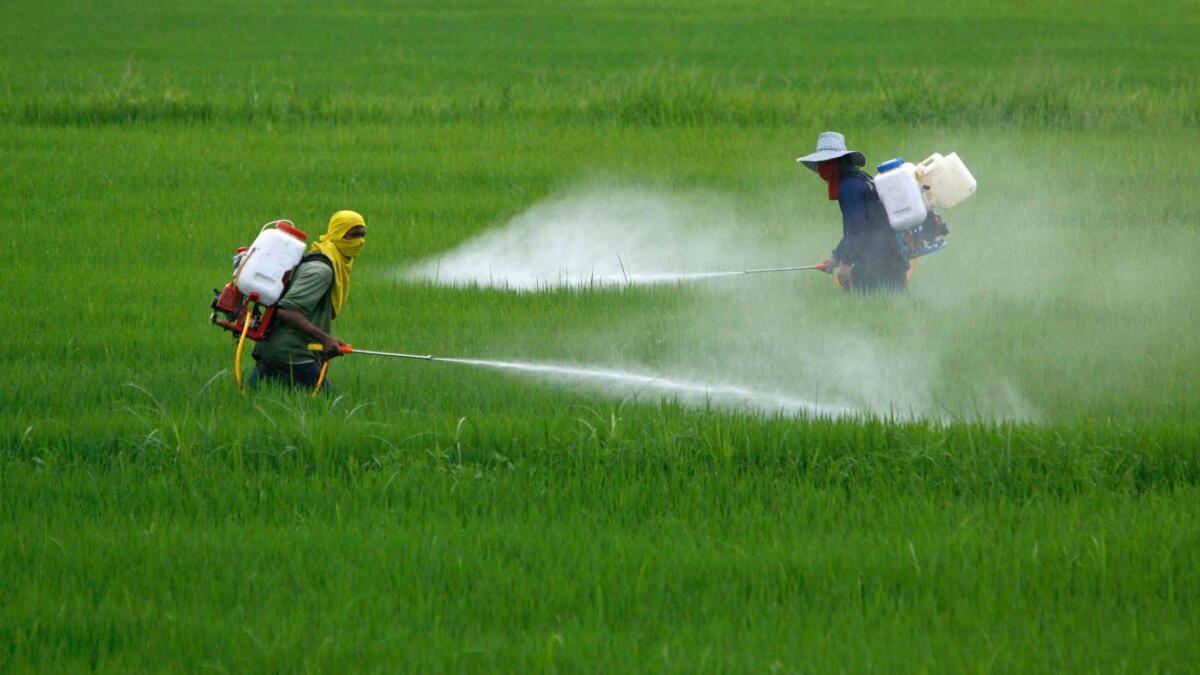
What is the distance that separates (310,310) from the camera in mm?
6879

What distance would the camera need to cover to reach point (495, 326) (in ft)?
28.9

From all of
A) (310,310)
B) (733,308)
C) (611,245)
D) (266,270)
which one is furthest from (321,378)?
(611,245)

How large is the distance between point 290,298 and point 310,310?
0.12 metres

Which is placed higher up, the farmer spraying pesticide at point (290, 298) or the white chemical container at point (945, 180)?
the white chemical container at point (945, 180)

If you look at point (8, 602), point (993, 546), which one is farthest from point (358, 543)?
point (993, 546)

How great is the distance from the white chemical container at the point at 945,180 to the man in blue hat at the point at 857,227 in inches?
18.1

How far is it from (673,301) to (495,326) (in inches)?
59.7

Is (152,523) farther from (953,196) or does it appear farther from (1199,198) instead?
(1199,198)

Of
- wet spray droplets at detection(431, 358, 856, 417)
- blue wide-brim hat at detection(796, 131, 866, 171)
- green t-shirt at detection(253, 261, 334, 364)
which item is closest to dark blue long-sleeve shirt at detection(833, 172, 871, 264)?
blue wide-brim hat at detection(796, 131, 866, 171)

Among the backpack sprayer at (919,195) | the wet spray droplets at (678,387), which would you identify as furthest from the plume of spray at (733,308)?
the backpack sprayer at (919,195)

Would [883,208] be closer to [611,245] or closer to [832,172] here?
[832,172]

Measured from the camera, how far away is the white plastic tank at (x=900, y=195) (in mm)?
9023

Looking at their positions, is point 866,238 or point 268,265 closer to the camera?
point 268,265

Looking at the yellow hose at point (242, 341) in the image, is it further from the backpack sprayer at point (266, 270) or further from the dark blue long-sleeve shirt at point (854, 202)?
the dark blue long-sleeve shirt at point (854, 202)
